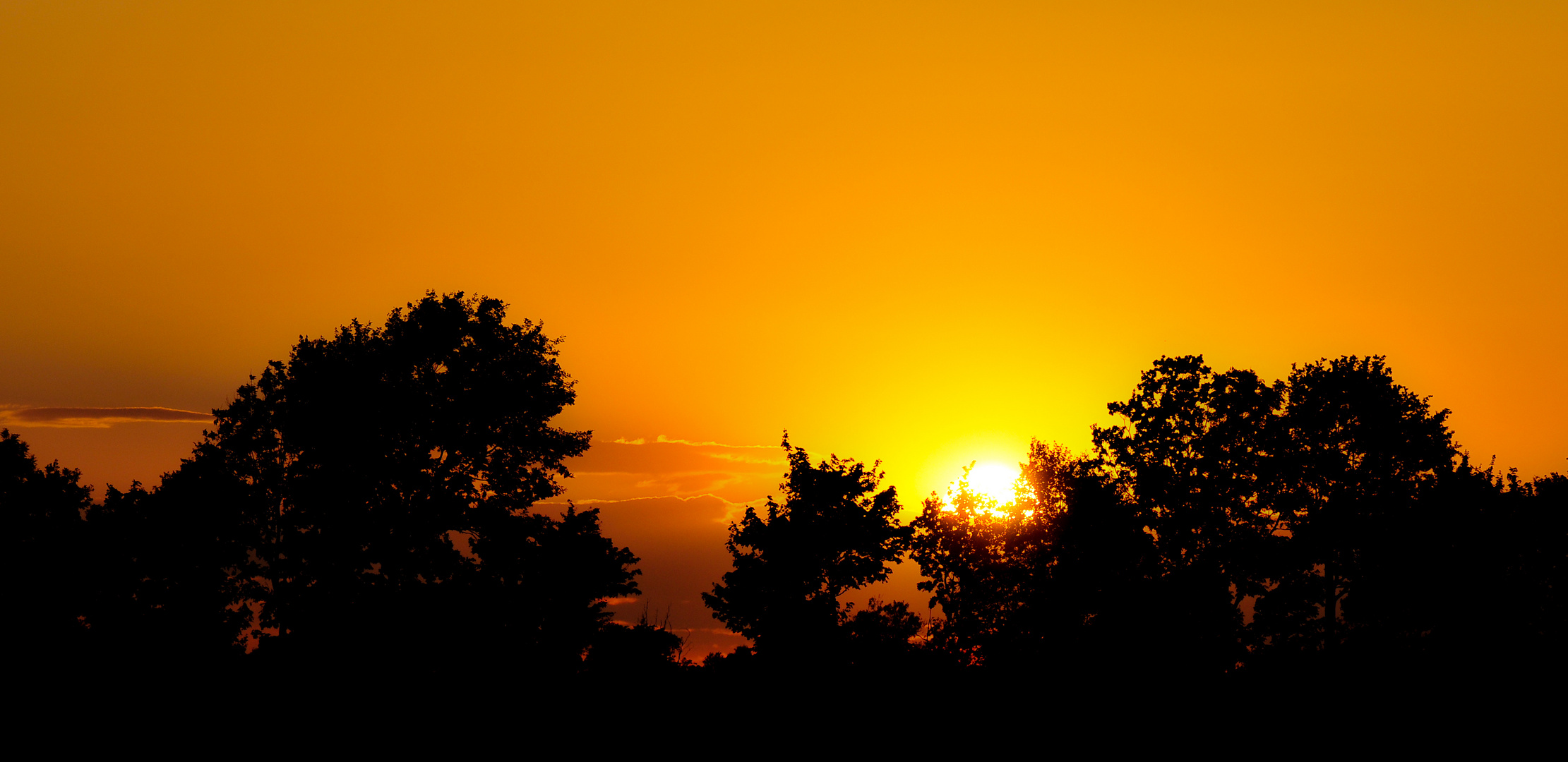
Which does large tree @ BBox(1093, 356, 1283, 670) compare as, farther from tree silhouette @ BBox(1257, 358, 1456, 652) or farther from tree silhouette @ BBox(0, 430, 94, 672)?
tree silhouette @ BBox(0, 430, 94, 672)

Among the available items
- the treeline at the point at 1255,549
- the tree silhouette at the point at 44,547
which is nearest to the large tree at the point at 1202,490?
the treeline at the point at 1255,549

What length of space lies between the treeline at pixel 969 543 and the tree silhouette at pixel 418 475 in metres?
0.11

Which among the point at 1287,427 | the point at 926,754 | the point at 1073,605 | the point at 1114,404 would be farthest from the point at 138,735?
the point at 1287,427

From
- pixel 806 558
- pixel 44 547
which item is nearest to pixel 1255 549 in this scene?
pixel 806 558

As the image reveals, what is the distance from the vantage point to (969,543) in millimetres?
44375

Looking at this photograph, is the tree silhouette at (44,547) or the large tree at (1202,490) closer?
the large tree at (1202,490)

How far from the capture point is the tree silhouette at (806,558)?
2028 inches

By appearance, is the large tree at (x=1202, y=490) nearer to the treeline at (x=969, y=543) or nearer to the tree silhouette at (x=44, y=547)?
the treeline at (x=969, y=543)

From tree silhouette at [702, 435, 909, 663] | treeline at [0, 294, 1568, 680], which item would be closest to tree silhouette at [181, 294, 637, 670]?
treeline at [0, 294, 1568, 680]

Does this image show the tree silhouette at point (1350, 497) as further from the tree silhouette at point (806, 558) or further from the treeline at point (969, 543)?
the tree silhouette at point (806, 558)

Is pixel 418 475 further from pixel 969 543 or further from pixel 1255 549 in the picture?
pixel 1255 549

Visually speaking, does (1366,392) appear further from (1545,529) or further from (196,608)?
(196,608)

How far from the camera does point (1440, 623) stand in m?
38.7

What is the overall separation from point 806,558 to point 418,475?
21.6 m
